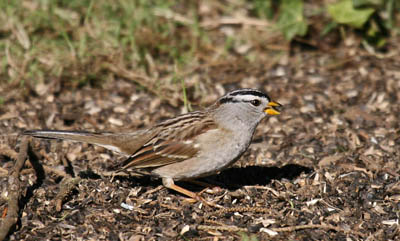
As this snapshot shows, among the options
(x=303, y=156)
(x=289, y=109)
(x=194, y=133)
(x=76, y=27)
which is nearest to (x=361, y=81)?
(x=289, y=109)

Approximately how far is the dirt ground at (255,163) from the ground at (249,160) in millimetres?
12

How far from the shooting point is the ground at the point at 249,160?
446cm

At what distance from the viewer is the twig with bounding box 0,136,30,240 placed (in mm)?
4183

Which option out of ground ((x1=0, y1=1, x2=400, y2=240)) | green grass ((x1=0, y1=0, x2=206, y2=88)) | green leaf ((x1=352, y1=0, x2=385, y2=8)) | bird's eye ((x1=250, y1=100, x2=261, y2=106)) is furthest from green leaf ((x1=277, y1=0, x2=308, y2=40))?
bird's eye ((x1=250, y1=100, x2=261, y2=106))

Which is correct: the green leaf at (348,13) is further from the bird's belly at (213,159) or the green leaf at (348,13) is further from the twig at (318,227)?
the twig at (318,227)

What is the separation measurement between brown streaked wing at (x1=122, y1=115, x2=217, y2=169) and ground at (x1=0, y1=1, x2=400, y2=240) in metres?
0.28

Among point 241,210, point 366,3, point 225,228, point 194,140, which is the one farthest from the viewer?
point 366,3

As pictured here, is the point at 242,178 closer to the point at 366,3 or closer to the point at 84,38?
the point at 84,38

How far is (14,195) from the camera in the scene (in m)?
4.48

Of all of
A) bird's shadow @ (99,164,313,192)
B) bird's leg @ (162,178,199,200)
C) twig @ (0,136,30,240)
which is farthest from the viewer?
bird's shadow @ (99,164,313,192)

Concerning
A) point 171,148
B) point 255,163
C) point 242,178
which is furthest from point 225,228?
point 255,163

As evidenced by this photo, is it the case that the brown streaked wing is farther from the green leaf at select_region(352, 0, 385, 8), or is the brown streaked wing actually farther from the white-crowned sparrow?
the green leaf at select_region(352, 0, 385, 8)

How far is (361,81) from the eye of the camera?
6945 mm

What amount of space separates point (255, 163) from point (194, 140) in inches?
36.5
